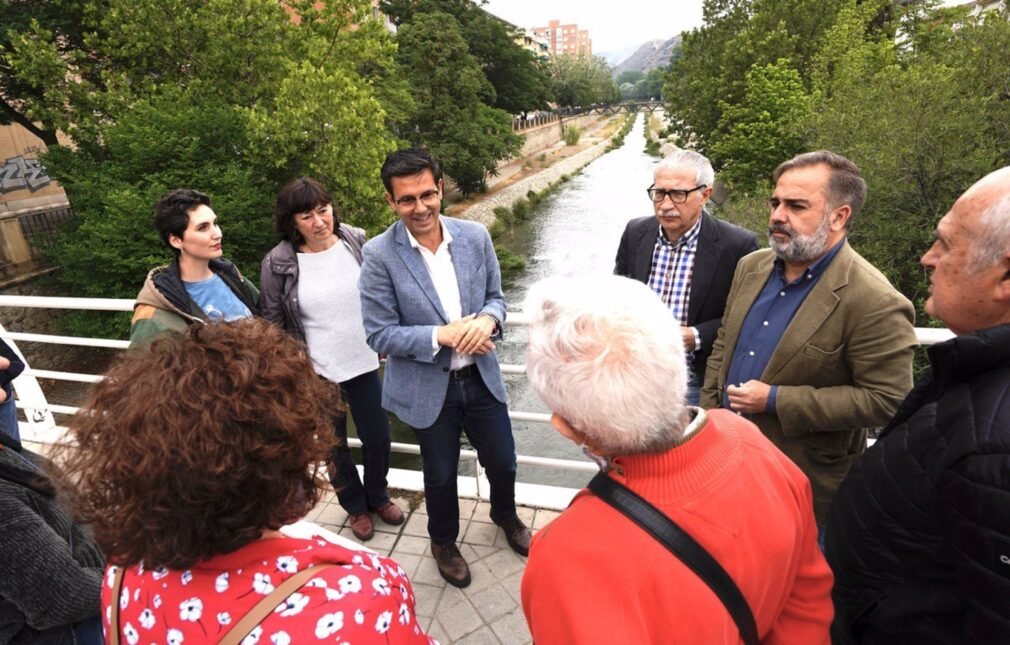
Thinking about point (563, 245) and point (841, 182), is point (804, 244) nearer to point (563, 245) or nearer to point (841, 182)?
point (841, 182)

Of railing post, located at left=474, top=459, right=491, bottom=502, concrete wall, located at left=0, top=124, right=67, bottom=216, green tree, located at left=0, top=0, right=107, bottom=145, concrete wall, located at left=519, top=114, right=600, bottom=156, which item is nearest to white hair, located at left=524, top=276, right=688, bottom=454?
railing post, located at left=474, top=459, right=491, bottom=502

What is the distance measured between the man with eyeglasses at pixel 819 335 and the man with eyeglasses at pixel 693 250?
0.32 metres

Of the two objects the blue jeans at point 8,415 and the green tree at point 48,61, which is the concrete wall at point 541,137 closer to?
the green tree at point 48,61

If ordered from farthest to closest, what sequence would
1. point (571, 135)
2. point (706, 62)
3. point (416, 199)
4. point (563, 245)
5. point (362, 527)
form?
point (571, 135), point (706, 62), point (563, 245), point (362, 527), point (416, 199)

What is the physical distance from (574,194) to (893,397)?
3392 cm

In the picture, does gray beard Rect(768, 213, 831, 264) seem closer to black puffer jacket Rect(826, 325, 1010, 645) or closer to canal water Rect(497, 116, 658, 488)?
black puffer jacket Rect(826, 325, 1010, 645)

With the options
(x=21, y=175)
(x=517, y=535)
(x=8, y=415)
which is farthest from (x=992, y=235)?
(x=21, y=175)

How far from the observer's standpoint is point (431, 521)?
242 centimetres

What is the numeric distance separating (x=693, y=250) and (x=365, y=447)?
1.85m

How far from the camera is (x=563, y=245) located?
2348cm

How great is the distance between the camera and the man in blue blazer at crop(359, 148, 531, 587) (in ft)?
6.93

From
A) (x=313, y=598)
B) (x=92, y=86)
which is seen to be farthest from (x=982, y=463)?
(x=92, y=86)

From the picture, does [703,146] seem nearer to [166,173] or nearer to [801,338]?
[166,173]

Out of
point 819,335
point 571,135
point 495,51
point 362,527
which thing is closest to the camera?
point 819,335
